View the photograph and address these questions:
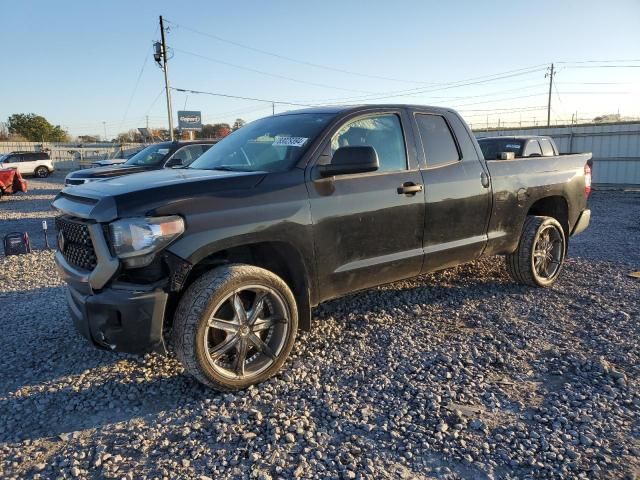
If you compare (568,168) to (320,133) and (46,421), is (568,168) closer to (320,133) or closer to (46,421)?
(320,133)

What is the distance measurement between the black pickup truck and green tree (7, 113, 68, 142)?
71155mm

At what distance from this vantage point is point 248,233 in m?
3.24

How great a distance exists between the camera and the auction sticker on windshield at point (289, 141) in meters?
3.76

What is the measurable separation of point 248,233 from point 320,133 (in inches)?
41.6

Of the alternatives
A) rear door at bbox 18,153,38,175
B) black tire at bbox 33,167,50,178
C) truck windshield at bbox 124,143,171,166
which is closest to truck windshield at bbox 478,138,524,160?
truck windshield at bbox 124,143,171,166

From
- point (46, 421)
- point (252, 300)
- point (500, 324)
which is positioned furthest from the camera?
point (500, 324)

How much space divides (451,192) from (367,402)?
2141 mm

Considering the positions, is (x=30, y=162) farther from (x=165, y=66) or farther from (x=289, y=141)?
(x=289, y=141)

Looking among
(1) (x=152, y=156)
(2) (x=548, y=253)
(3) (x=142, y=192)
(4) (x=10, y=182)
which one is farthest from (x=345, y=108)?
(4) (x=10, y=182)

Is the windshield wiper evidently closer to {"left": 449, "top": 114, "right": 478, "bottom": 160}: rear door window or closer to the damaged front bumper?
the damaged front bumper

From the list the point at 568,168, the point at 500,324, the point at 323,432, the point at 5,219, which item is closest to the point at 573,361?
the point at 500,324

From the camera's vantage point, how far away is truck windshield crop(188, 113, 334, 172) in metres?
3.73

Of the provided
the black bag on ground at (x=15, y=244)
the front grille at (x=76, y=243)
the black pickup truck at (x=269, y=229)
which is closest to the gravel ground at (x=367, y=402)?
the black pickup truck at (x=269, y=229)

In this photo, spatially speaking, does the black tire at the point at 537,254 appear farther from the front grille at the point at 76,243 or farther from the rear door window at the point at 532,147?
the rear door window at the point at 532,147
